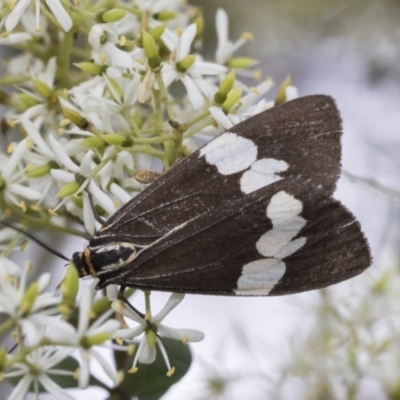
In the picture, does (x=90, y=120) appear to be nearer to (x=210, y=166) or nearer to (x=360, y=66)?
(x=210, y=166)

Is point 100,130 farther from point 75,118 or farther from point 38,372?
point 38,372

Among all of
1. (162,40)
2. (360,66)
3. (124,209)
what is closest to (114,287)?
(124,209)

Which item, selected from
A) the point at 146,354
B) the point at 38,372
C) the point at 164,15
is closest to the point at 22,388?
the point at 38,372

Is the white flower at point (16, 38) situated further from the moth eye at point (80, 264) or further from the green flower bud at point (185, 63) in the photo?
the moth eye at point (80, 264)

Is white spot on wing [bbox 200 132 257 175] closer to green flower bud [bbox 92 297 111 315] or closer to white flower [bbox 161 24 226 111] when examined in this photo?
white flower [bbox 161 24 226 111]

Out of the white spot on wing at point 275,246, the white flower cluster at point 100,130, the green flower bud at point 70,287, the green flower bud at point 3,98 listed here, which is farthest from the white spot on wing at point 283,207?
the green flower bud at point 3,98

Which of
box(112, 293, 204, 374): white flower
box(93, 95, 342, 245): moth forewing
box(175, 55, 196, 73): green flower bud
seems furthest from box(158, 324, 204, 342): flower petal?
box(175, 55, 196, 73): green flower bud
